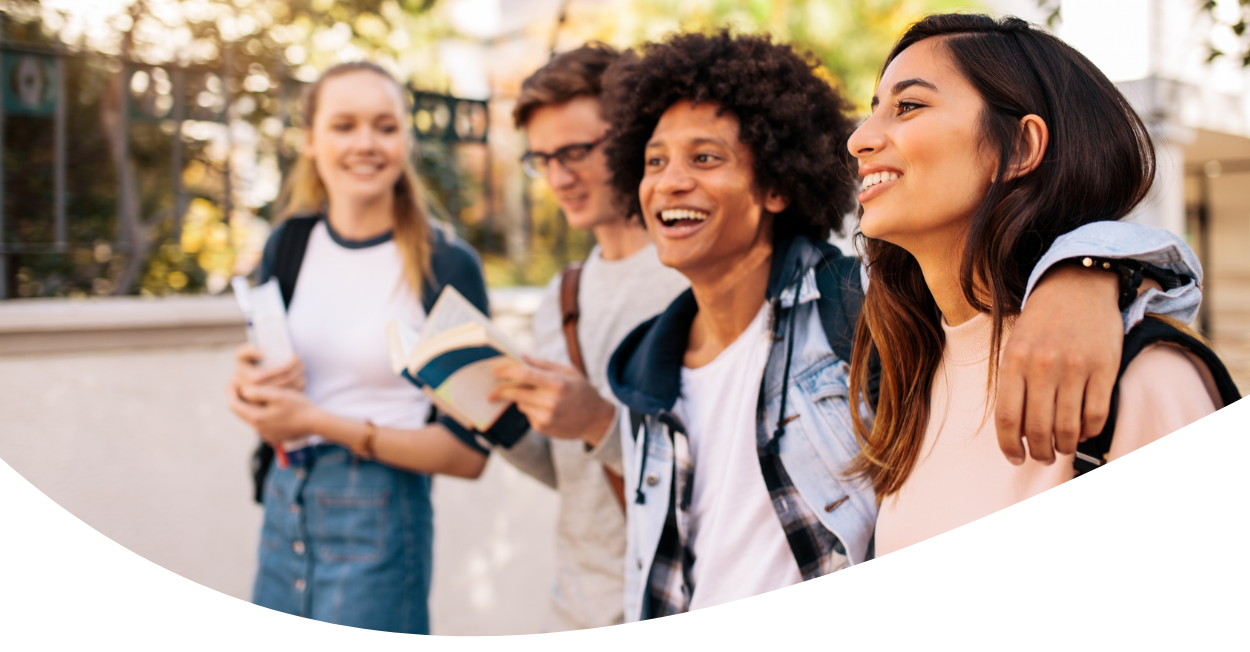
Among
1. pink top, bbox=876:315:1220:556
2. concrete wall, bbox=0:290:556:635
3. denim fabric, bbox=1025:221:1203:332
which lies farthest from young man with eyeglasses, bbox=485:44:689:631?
concrete wall, bbox=0:290:556:635

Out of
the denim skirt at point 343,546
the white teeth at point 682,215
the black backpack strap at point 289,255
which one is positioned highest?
the white teeth at point 682,215

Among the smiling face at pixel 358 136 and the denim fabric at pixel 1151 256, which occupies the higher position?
the smiling face at pixel 358 136

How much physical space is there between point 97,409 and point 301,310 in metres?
1.40

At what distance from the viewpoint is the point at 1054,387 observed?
0.82 metres

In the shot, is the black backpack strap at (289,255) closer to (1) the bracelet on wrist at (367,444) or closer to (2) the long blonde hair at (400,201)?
(2) the long blonde hair at (400,201)

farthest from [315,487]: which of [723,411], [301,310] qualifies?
[723,411]

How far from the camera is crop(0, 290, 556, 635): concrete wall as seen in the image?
9.60 ft

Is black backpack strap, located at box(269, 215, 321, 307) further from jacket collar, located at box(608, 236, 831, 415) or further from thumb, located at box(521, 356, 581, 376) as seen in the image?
jacket collar, located at box(608, 236, 831, 415)

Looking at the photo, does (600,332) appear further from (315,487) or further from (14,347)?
(14,347)

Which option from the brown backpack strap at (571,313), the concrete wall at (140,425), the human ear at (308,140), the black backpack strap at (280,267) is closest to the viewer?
the brown backpack strap at (571,313)

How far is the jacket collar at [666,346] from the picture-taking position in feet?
5.20

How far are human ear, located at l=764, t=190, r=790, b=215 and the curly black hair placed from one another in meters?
0.01

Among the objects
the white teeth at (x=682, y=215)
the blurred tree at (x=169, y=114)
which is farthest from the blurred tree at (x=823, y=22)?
the white teeth at (x=682, y=215)

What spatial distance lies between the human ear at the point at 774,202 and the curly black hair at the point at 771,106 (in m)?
0.01
